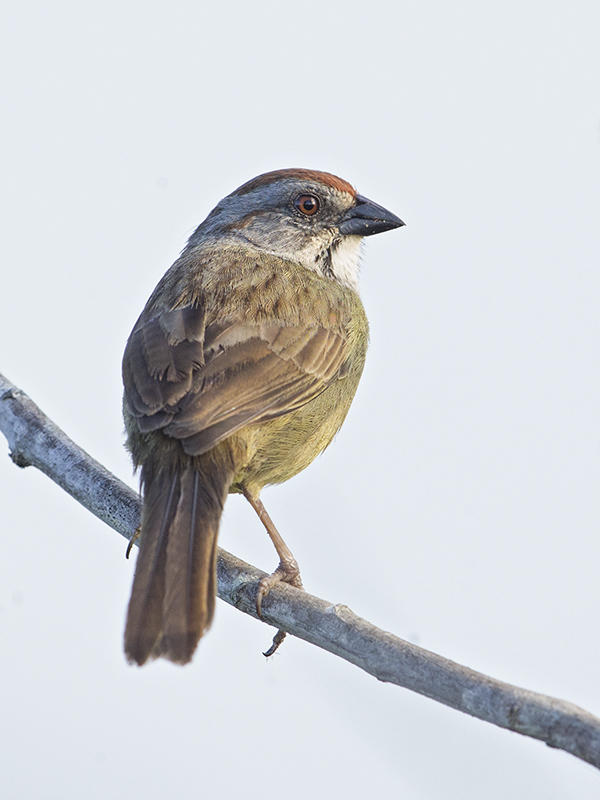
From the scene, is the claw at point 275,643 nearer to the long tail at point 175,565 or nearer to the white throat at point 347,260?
the long tail at point 175,565

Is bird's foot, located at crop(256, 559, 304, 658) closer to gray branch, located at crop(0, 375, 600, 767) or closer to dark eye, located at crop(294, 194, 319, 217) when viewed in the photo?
gray branch, located at crop(0, 375, 600, 767)

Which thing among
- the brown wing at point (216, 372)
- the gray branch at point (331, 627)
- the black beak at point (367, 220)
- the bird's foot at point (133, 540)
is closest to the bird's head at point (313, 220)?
the black beak at point (367, 220)

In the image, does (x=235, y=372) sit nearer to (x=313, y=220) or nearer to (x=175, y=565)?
(x=175, y=565)

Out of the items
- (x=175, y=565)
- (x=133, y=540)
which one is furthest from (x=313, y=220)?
(x=175, y=565)

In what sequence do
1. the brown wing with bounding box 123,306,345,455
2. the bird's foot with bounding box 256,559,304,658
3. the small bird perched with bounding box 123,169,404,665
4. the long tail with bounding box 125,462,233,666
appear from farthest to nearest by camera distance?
the bird's foot with bounding box 256,559,304,658
the brown wing with bounding box 123,306,345,455
the small bird perched with bounding box 123,169,404,665
the long tail with bounding box 125,462,233,666

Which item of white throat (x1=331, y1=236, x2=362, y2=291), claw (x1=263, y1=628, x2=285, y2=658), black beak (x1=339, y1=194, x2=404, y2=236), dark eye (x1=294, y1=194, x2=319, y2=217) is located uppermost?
black beak (x1=339, y1=194, x2=404, y2=236)

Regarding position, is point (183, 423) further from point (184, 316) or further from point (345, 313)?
point (345, 313)

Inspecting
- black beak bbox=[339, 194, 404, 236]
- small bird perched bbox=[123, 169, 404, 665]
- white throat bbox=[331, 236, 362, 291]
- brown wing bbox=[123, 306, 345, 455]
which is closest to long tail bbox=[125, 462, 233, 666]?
small bird perched bbox=[123, 169, 404, 665]
